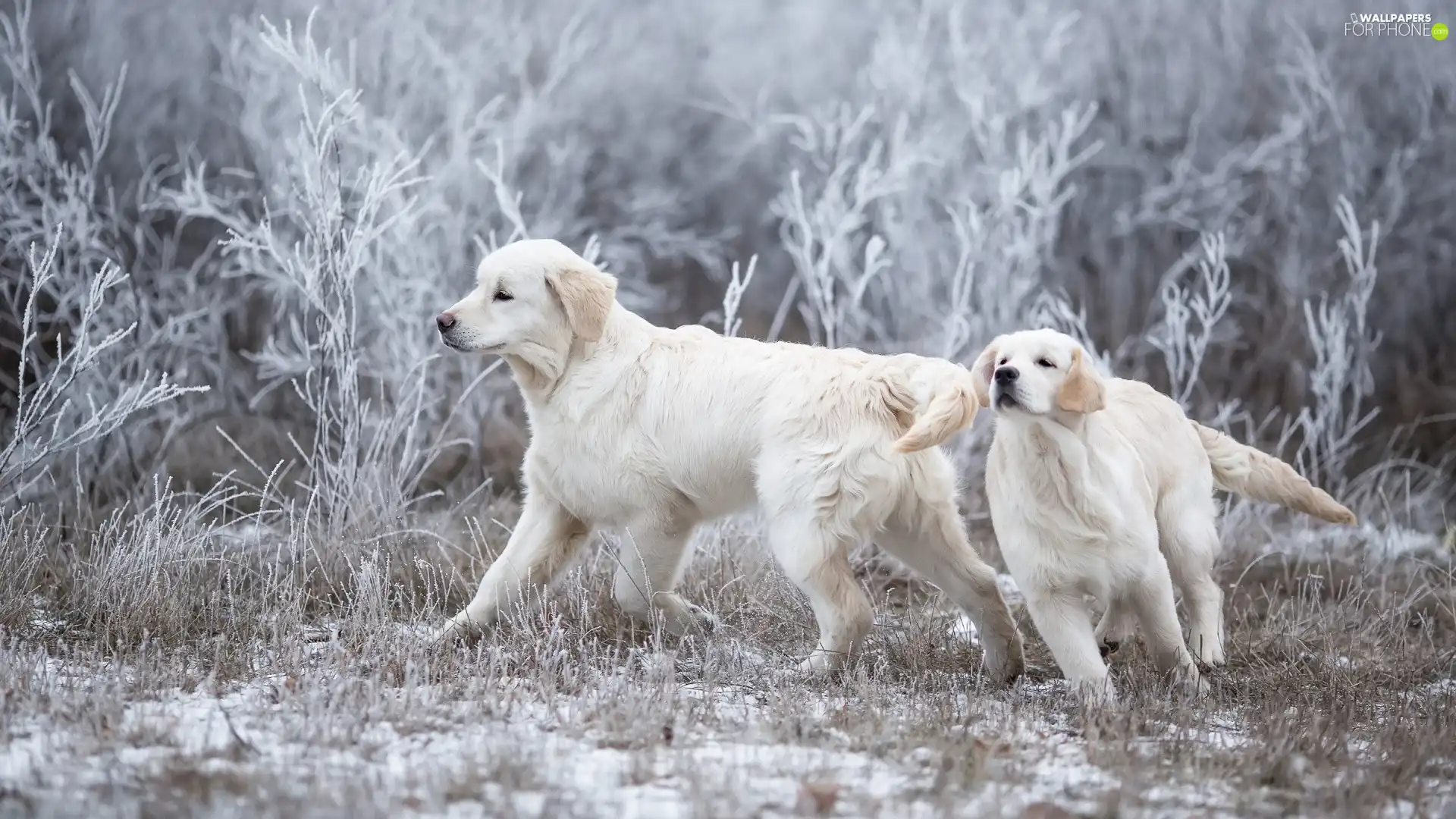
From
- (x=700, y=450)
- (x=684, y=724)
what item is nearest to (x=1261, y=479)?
(x=700, y=450)

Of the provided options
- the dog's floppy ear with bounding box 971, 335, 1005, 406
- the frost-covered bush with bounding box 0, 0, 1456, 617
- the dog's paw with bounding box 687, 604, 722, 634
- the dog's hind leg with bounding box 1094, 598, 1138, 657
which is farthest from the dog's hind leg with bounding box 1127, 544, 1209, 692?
the frost-covered bush with bounding box 0, 0, 1456, 617

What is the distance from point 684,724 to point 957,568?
1.20 meters

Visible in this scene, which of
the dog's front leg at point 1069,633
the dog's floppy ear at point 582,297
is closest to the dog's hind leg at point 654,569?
the dog's floppy ear at point 582,297

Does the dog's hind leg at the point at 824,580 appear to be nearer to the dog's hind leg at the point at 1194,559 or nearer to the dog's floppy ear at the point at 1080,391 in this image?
the dog's floppy ear at the point at 1080,391

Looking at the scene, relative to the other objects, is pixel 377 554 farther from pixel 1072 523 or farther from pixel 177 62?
pixel 177 62

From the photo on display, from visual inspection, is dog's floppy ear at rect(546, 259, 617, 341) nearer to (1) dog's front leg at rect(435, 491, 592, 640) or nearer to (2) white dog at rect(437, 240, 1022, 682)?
(2) white dog at rect(437, 240, 1022, 682)

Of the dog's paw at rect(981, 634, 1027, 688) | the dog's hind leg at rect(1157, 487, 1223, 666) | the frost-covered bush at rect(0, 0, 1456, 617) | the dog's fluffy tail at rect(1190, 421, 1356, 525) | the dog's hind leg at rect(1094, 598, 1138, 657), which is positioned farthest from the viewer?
the frost-covered bush at rect(0, 0, 1456, 617)

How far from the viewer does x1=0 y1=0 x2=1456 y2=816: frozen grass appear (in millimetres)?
3354

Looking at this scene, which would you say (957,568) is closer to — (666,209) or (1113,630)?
(1113,630)

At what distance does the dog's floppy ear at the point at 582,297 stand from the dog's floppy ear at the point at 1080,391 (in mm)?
1631

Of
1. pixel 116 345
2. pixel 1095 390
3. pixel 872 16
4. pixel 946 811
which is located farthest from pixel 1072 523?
pixel 872 16

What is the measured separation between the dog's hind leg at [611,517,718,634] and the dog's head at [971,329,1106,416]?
1222mm

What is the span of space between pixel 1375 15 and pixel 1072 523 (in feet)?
31.7

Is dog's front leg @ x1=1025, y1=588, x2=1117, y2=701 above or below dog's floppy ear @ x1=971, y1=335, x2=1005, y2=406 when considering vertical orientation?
below
